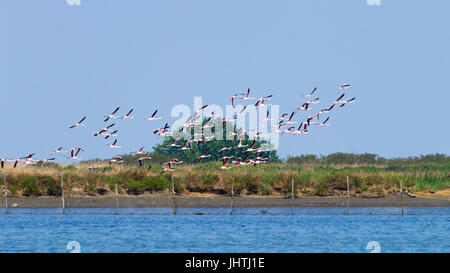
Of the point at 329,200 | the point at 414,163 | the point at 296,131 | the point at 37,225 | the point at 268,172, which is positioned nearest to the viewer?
the point at 296,131

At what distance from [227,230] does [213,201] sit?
45.9ft

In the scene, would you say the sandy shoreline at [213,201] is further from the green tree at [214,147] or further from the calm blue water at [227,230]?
the green tree at [214,147]

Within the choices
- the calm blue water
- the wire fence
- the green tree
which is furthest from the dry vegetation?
the green tree

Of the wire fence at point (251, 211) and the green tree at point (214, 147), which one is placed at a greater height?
the green tree at point (214, 147)

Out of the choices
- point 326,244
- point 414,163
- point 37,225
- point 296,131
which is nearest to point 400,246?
point 326,244

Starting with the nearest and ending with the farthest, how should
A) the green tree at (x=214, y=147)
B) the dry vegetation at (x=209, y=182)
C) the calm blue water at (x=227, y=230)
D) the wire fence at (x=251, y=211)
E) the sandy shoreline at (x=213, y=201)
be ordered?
the calm blue water at (x=227, y=230), the wire fence at (x=251, y=211), the sandy shoreline at (x=213, y=201), the dry vegetation at (x=209, y=182), the green tree at (x=214, y=147)

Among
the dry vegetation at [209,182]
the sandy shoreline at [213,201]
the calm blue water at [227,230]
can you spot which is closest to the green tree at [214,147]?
the dry vegetation at [209,182]

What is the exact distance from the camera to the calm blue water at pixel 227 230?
149 ft

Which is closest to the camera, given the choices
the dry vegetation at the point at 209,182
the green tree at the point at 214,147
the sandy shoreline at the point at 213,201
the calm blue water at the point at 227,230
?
the calm blue water at the point at 227,230

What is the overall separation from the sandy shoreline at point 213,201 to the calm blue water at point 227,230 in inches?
33.1
